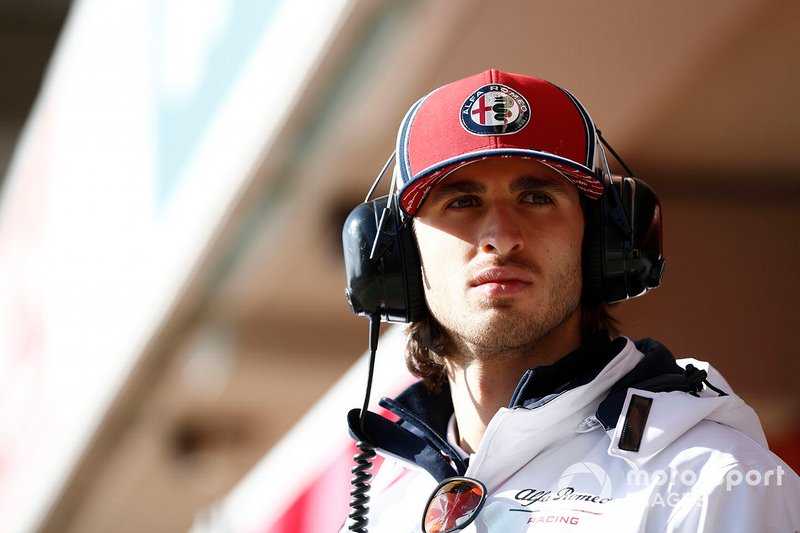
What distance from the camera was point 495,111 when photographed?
1.68 m

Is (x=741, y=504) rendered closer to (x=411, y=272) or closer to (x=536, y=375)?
(x=536, y=375)

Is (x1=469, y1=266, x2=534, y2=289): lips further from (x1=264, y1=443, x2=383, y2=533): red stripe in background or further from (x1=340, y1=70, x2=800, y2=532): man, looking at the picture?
(x1=264, y1=443, x2=383, y2=533): red stripe in background

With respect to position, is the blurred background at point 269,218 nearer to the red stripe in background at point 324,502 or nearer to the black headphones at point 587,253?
the red stripe in background at point 324,502

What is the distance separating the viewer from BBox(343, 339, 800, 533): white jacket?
1.37 metres

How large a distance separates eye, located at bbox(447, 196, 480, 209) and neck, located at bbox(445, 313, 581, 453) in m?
0.22

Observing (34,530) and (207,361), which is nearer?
(207,361)

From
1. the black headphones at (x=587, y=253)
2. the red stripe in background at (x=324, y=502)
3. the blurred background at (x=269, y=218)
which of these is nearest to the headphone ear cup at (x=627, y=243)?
the black headphones at (x=587, y=253)

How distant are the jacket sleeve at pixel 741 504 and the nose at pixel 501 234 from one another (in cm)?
44

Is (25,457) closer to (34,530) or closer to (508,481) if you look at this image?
(34,530)

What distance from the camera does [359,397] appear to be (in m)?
3.65

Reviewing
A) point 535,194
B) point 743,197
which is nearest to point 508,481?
point 535,194

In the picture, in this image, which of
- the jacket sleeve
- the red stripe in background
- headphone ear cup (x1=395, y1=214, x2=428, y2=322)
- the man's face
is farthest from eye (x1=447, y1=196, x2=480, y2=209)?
the red stripe in background

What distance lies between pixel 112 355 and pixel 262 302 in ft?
2.58

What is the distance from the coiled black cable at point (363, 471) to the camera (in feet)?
5.86
